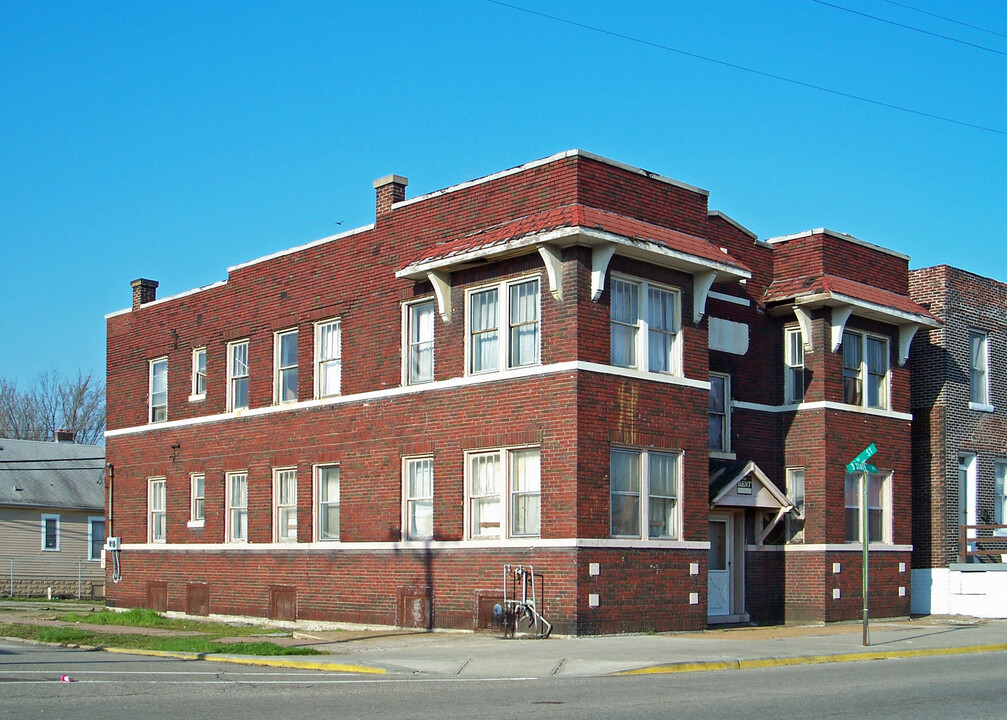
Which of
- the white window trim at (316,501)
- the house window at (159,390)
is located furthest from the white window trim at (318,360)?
the house window at (159,390)

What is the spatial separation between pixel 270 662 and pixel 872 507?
14684 mm

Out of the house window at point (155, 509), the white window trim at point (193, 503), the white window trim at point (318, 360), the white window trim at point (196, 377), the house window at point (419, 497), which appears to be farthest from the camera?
the house window at point (155, 509)

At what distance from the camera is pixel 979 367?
3033 cm

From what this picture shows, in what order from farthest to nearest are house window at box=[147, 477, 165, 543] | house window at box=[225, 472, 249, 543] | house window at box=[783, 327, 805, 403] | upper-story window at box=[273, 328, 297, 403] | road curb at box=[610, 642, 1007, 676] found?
house window at box=[147, 477, 165, 543] < house window at box=[225, 472, 249, 543] < upper-story window at box=[273, 328, 297, 403] < house window at box=[783, 327, 805, 403] < road curb at box=[610, 642, 1007, 676]

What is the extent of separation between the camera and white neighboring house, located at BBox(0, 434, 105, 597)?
46.8m

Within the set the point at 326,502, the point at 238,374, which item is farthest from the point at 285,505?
the point at 238,374

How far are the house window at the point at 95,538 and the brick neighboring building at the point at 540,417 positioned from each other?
19700 mm

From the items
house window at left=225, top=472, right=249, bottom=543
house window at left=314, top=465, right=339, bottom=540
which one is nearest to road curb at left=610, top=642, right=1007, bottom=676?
house window at left=314, top=465, right=339, bottom=540

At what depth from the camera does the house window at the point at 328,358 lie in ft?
86.0

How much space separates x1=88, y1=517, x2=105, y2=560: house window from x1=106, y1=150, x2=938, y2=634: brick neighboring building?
1970cm

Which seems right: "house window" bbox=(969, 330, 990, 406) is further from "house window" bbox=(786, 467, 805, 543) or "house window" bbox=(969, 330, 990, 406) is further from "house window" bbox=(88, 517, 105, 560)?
"house window" bbox=(88, 517, 105, 560)

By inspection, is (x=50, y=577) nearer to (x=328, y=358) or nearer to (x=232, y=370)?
(x=232, y=370)

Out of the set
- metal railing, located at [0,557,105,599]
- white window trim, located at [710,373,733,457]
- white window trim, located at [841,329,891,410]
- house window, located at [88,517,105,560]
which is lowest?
metal railing, located at [0,557,105,599]

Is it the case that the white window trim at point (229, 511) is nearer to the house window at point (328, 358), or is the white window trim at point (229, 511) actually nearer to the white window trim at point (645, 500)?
the house window at point (328, 358)
